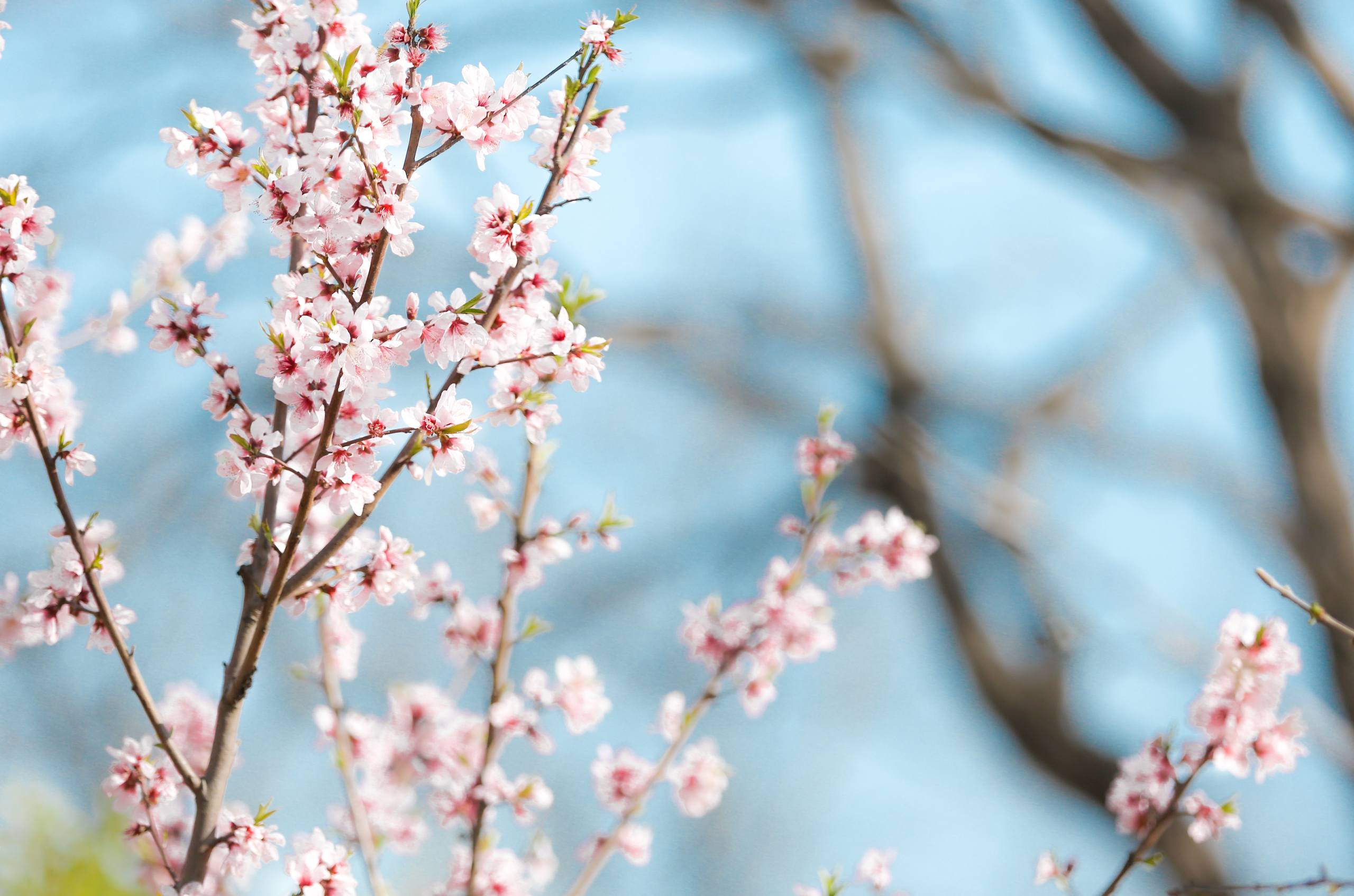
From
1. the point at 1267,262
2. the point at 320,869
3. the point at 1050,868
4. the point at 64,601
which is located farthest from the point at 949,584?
the point at 64,601

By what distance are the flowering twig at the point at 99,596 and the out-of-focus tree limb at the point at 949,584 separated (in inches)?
153

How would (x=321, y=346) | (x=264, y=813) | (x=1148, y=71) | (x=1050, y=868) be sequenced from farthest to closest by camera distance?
(x=1148, y=71), (x=1050, y=868), (x=264, y=813), (x=321, y=346)

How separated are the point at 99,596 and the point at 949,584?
4270 mm

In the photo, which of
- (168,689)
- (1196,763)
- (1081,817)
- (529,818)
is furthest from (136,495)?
(1196,763)

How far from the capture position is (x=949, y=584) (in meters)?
4.70

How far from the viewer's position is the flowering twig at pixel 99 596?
93 cm

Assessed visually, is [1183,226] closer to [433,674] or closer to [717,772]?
[717,772]

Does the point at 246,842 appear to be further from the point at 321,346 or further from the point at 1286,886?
the point at 1286,886

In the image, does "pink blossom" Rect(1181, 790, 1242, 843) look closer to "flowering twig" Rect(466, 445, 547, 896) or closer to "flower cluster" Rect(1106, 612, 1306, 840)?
"flower cluster" Rect(1106, 612, 1306, 840)

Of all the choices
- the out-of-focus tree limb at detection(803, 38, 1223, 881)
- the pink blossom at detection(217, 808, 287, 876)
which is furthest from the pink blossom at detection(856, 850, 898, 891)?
the out-of-focus tree limb at detection(803, 38, 1223, 881)

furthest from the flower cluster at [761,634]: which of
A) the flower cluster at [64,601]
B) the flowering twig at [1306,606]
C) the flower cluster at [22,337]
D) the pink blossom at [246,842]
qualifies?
the flower cluster at [22,337]

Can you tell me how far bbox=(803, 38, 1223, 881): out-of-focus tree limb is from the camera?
4.14 metres

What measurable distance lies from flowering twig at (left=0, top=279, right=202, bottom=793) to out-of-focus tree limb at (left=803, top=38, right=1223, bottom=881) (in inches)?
153

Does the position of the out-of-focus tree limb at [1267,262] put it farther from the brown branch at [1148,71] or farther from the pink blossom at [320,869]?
the pink blossom at [320,869]
